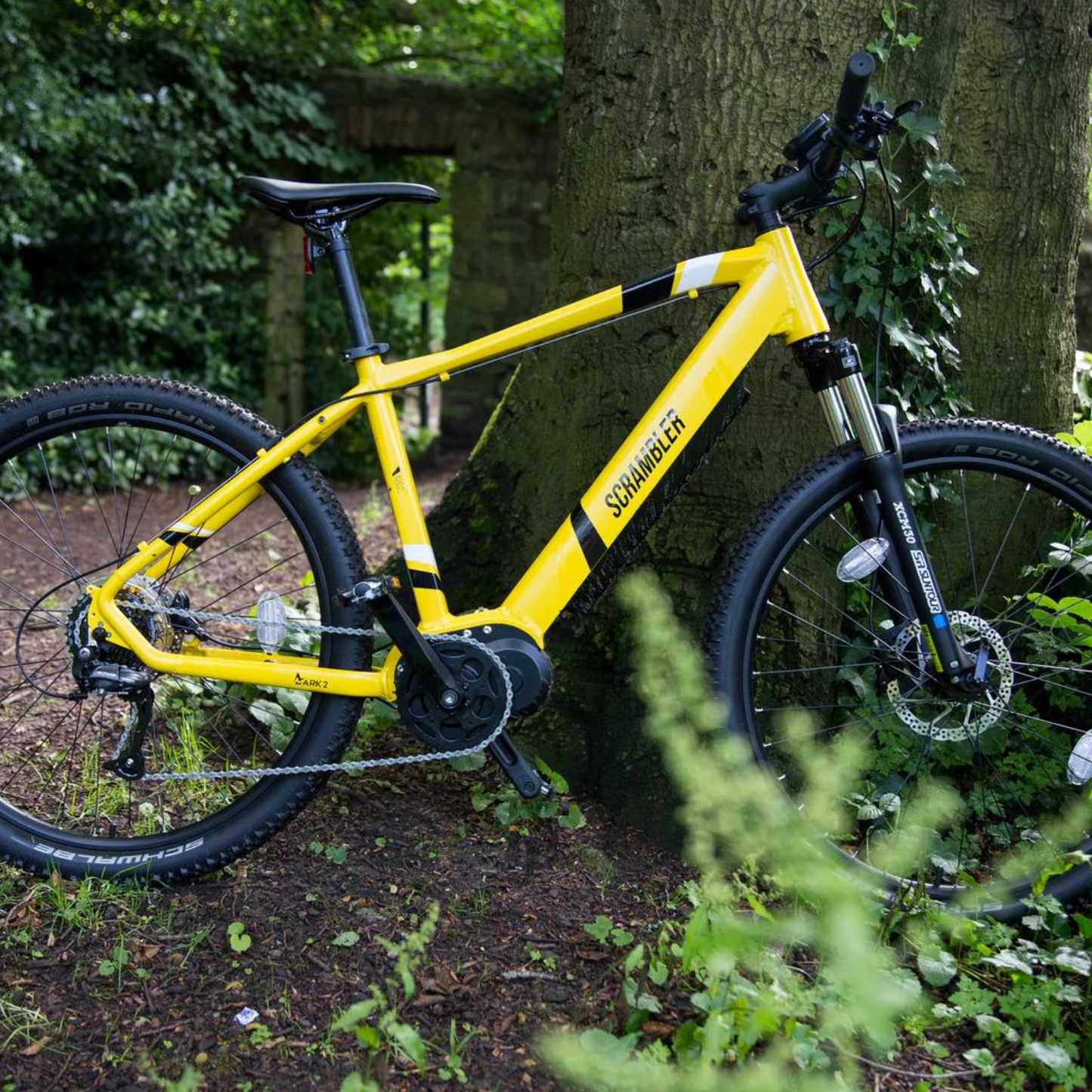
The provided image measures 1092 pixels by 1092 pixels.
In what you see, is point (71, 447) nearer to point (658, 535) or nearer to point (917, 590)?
point (658, 535)

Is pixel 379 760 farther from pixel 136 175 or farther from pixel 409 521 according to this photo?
pixel 136 175

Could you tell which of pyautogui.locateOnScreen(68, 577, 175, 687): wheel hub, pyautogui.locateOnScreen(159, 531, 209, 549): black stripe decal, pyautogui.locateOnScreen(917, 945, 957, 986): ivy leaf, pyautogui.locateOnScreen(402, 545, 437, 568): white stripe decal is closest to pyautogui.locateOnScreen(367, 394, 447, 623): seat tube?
pyautogui.locateOnScreen(402, 545, 437, 568): white stripe decal

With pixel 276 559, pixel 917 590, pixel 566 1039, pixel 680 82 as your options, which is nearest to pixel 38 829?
pixel 566 1039

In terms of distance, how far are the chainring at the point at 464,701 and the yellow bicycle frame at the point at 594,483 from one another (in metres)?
0.04

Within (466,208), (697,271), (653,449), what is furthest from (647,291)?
(466,208)

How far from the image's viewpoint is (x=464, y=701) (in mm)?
2219

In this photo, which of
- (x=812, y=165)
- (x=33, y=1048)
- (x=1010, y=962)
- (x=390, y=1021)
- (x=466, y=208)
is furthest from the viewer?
(x=466, y=208)

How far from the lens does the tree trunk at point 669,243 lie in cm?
241

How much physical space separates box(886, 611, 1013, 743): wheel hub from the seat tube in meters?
0.93

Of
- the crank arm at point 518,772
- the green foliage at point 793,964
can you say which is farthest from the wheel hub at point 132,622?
the green foliage at point 793,964

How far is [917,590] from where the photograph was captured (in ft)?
7.16

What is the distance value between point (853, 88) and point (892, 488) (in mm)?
725

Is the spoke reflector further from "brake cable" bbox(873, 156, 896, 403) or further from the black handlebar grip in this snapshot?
the black handlebar grip

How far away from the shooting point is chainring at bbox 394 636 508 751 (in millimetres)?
2217
